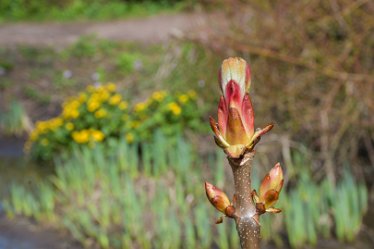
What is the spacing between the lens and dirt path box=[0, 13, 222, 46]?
39.3ft

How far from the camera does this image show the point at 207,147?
5926 mm

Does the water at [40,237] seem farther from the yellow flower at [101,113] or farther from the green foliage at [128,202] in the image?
the yellow flower at [101,113]

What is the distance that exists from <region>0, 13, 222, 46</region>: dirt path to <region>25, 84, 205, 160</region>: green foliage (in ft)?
15.9

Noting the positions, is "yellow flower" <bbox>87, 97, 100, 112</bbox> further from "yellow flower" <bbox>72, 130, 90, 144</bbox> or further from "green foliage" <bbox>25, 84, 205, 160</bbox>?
"yellow flower" <bbox>72, 130, 90, 144</bbox>

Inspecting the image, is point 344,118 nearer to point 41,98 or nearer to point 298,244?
point 298,244

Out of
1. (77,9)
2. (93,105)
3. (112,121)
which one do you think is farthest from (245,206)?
(77,9)

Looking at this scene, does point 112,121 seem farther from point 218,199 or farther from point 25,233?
point 218,199

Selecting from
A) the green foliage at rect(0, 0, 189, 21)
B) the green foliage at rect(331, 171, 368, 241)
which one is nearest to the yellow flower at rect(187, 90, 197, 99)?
the green foliage at rect(331, 171, 368, 241)

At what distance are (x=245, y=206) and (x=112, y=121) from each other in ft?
18.6

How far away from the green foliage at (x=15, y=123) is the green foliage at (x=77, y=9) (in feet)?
23.1

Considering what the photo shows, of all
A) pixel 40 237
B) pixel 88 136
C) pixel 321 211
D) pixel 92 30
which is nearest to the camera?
A: pixel 321 211

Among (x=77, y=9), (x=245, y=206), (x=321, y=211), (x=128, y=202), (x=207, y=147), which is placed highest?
(x=77, y=9)

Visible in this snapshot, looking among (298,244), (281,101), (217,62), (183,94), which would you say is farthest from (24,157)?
(298,244)

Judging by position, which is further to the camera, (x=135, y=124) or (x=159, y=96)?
(x=159, y=96)
